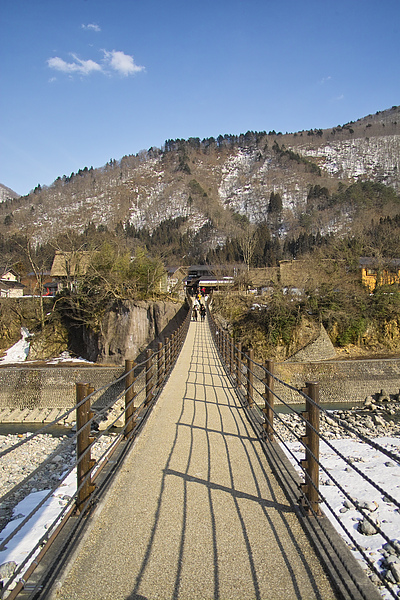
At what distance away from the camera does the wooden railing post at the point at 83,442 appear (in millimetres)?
3253

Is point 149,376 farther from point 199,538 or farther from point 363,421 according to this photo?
point 363,421

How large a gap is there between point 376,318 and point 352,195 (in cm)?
8609

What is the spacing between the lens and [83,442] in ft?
10.9

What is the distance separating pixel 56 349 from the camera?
26.1m

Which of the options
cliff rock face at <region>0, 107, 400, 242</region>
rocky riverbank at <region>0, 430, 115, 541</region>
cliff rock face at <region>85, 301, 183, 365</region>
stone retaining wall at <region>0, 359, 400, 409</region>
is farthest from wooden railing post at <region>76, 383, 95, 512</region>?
cliff rock face at <region>0, 107, 400, 242</region>

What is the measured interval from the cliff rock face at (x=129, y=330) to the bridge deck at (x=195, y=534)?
1748 cm

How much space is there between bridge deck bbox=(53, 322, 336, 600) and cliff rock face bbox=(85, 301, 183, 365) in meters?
17.5

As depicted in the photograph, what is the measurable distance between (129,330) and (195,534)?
65.9 ft

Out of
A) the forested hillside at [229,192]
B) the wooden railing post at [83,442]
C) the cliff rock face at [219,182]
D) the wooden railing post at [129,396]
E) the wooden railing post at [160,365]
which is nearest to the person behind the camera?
the wooden railing post at [83,442]

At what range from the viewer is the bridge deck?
2.37m

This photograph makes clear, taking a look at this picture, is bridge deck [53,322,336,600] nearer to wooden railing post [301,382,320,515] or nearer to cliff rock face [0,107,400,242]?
wooden railing post [301,382,320,515]

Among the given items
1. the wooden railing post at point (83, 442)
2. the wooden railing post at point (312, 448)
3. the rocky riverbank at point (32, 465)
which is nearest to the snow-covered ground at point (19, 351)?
the rocky riverbank at point (32, 465)

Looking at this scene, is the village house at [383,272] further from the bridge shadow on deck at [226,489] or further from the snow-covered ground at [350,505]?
the bridge shadow on deck at [226,489]

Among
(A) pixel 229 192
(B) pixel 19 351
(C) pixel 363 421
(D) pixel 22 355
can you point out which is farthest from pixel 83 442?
(A) pixel 229 192
